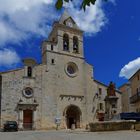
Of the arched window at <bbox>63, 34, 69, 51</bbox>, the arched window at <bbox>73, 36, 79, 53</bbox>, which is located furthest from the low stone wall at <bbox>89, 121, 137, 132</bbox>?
the arched window at <bbox>73, 36, 79, 53</bbox>

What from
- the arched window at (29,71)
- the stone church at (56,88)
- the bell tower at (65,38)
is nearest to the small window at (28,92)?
the stone church at (56,88)

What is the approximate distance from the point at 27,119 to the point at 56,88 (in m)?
5.12

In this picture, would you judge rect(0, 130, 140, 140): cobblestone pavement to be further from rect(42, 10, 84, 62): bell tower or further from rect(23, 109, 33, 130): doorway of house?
rect(42, 10, 84, 62): bell tower

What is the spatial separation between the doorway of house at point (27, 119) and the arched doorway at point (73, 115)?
4.89 meters

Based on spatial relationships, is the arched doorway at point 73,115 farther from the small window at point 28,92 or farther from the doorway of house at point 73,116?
the small window at point 28,92

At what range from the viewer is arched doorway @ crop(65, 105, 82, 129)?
3720 cm

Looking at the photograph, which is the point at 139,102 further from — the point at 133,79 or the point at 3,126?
the point at 3,126

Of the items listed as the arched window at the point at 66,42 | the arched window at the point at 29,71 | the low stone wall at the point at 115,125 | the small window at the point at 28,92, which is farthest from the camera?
the arched window at the point at 66,42

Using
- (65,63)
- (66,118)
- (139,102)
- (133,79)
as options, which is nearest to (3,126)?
(66,118)

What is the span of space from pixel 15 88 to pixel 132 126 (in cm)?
1759

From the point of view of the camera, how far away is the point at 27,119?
113ft

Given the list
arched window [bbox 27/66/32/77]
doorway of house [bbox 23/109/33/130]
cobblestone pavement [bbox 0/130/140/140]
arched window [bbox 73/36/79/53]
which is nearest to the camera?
cobblestone pavement [bbox 0/130/140/140]

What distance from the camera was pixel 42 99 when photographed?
3506cm

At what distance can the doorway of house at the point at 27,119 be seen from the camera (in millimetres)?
34094
